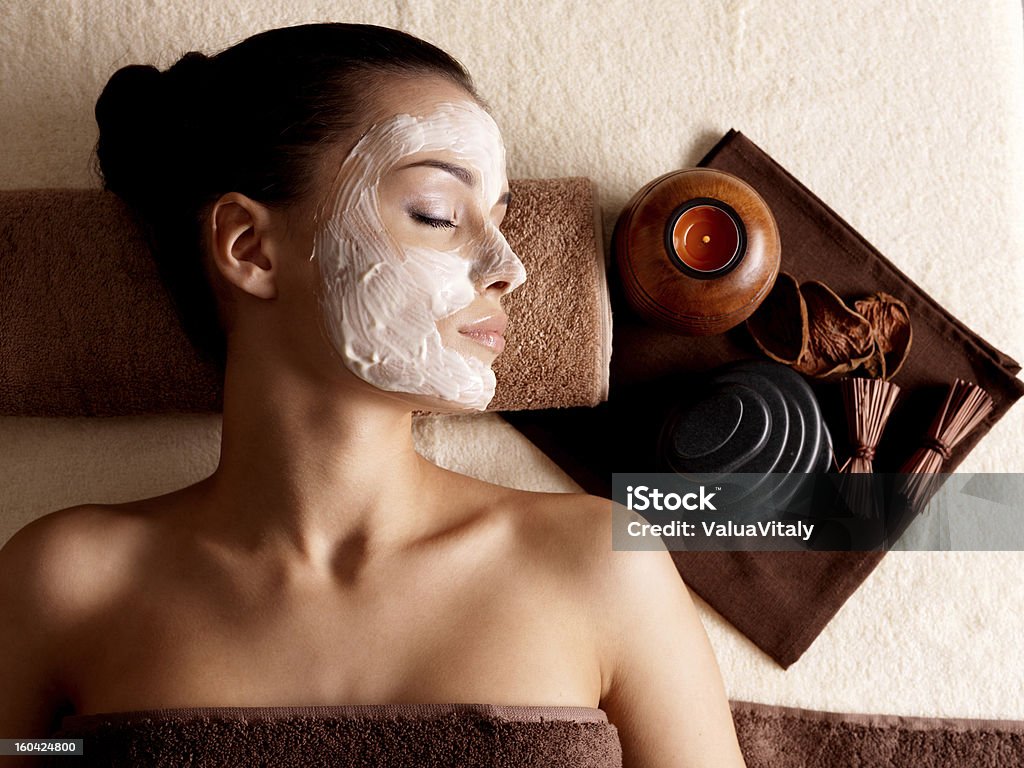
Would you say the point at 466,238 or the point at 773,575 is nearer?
the point at 466,238

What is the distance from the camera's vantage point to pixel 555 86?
1179mm

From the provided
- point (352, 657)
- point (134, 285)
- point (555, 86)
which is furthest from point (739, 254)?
point (134, 285)

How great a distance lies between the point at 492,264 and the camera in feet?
2.81

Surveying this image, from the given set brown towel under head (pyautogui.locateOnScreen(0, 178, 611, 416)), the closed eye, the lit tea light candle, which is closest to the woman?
the closed eye

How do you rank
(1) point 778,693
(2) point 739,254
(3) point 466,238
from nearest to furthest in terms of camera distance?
(3) point 466,238 → (2) point 739,254 → (1) point 778,693

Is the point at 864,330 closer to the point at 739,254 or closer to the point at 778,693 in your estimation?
the point at 739,254

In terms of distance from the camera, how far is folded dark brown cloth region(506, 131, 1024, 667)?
3.66ft

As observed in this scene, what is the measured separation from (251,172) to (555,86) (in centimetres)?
48

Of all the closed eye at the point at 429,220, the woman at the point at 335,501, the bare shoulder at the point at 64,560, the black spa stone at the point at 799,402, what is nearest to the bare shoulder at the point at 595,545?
the woman at the point at 335,501

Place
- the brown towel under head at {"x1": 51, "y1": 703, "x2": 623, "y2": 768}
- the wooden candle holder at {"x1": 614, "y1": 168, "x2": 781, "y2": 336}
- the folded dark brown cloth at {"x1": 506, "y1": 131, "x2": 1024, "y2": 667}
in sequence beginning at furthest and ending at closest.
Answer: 1. the folded dark brown cloth at {"x1": 506, "y1": 131, "x2": 1024, "y2": 667}
2. the wooden candle holder at {"x1": 614, "y1": 168, "x2": 781, "y2": 336}
3. the brown towel under head at {"x1": 51, "y1": 703, "x2": 623, "y2": 768}

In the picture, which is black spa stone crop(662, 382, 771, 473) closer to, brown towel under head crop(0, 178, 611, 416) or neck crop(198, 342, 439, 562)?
brown towel under head crop(0, 178, 611, 416)

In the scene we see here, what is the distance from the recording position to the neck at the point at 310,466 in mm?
897

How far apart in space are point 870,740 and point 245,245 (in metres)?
0.94

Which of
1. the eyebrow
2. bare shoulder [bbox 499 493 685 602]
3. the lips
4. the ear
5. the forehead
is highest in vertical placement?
the forehead
